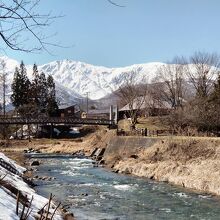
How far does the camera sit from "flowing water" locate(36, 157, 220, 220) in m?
16.8

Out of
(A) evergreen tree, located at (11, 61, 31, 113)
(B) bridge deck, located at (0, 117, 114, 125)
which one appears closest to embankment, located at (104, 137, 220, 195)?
(B) bridge deck, located at (0, 117, 114, 125)

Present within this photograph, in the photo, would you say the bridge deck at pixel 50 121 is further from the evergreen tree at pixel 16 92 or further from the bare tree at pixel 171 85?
the evergreen tree at pixel 16 92

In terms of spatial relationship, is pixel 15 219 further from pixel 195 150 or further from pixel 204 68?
pixel 204 68

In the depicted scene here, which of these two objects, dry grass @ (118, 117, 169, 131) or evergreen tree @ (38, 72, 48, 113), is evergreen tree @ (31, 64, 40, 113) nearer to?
evergreen tree @ (38, 72, 48, 113)

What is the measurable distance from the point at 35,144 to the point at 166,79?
21117mm

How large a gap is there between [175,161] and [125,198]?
9.31m

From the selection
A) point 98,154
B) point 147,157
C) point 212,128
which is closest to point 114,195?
point 147,157

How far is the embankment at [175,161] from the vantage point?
23.9 m

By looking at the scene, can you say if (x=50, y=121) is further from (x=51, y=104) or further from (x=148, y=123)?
(x=51, y=104)

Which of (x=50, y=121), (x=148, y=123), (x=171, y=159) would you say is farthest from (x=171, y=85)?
(x=171, y=159)

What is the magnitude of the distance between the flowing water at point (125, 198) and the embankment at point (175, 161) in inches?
47.5

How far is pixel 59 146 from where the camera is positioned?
5662 cm

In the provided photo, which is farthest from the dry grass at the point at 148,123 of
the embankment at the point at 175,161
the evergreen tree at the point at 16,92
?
the evergreen tree at the point at 16,92

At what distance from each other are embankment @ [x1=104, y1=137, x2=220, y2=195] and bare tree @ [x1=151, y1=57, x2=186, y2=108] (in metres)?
20.3
